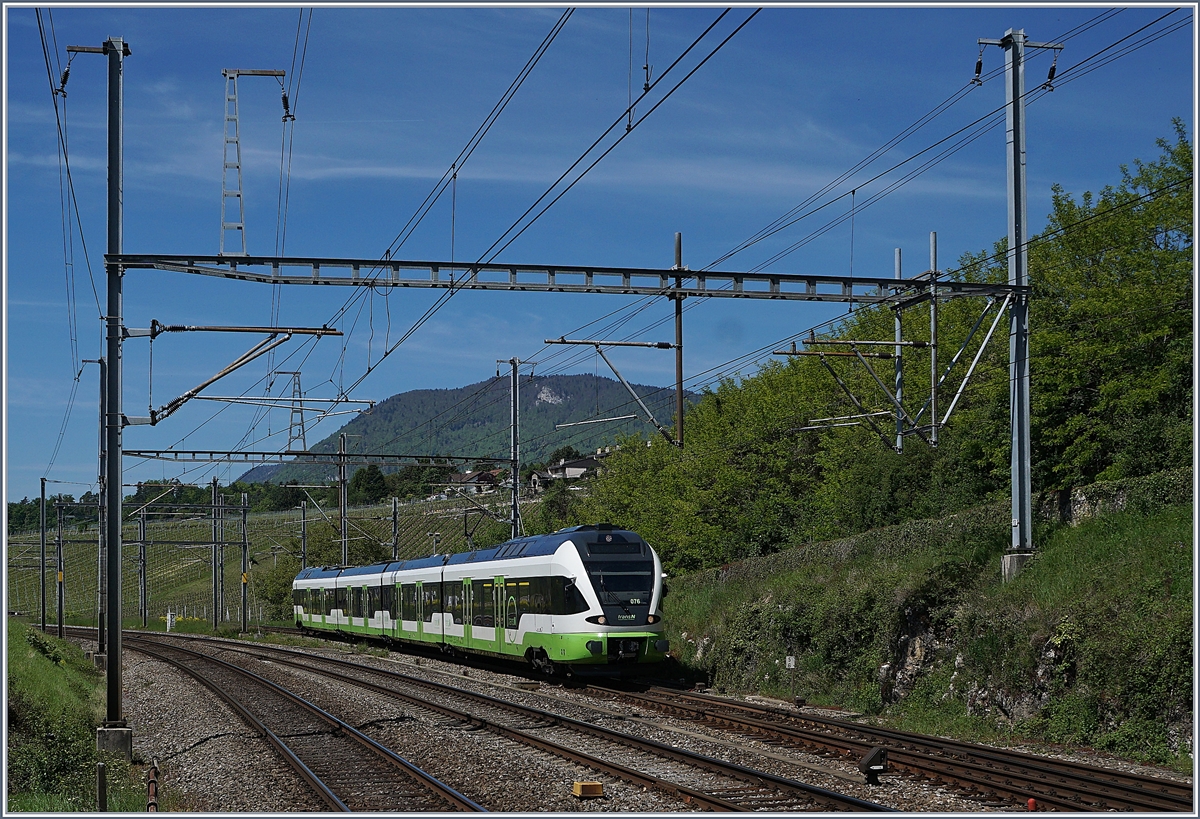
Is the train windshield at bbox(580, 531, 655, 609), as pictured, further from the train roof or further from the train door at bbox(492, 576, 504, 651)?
the train door at bbox(492, 576, 504, 651)

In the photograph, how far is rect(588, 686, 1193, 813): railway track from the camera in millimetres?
12469

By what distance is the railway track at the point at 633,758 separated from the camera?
12828 mm

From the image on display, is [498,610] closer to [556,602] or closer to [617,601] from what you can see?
[556,602]

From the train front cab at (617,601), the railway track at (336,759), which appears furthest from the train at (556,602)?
the railway track at (336,759)

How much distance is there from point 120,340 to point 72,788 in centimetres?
653

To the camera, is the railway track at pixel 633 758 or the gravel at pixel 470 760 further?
the gravel at pixel 470 760

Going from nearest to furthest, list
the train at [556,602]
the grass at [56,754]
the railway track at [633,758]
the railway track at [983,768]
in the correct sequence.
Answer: the railway track at [983,768] < the railway track at [633,758] < the grass at [56,754] < the train at [556,602]

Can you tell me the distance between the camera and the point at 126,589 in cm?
12975

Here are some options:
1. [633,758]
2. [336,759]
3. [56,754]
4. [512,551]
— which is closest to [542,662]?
[512,551]

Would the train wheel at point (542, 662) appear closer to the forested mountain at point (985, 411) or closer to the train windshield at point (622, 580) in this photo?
the train windshield at point (622, 580)

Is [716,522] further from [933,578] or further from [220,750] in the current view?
[220,750]

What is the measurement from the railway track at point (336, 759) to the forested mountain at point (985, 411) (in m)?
14.3

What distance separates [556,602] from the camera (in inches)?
1049

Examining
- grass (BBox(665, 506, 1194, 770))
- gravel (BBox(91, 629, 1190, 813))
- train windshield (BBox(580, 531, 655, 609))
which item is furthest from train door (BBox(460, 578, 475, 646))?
train windshield (BBox(580, 531, 655, 609))
